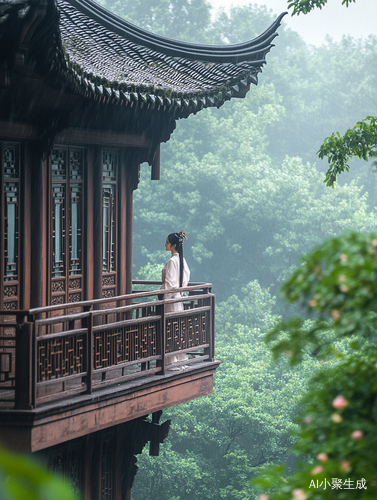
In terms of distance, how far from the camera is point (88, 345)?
4855 millimetres

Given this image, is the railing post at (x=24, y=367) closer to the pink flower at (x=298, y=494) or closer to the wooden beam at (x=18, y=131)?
the wooden beam at (x=18, y=131)


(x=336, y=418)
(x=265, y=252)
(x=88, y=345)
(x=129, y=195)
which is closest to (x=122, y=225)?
(x=129, y=195)

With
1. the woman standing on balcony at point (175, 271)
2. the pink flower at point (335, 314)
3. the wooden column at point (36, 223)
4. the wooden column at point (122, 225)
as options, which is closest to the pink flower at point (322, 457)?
the pink flower at point (335, 314)

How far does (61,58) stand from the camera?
439 cm

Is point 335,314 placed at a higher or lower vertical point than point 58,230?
lower

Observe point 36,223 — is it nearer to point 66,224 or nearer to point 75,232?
point 66,224

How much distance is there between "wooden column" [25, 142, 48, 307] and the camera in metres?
5.43

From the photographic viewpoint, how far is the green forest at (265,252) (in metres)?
1.44

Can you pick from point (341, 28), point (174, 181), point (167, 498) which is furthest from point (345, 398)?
point (341, 28)

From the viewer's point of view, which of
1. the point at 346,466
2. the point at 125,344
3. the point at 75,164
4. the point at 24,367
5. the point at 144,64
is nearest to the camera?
the point at 346,466

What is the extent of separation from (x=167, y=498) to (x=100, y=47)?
509 inches

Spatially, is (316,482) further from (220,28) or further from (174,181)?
(220,28)

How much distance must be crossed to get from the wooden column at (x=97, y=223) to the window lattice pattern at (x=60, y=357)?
49.8 inches

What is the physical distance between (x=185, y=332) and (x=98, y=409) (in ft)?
4.71
